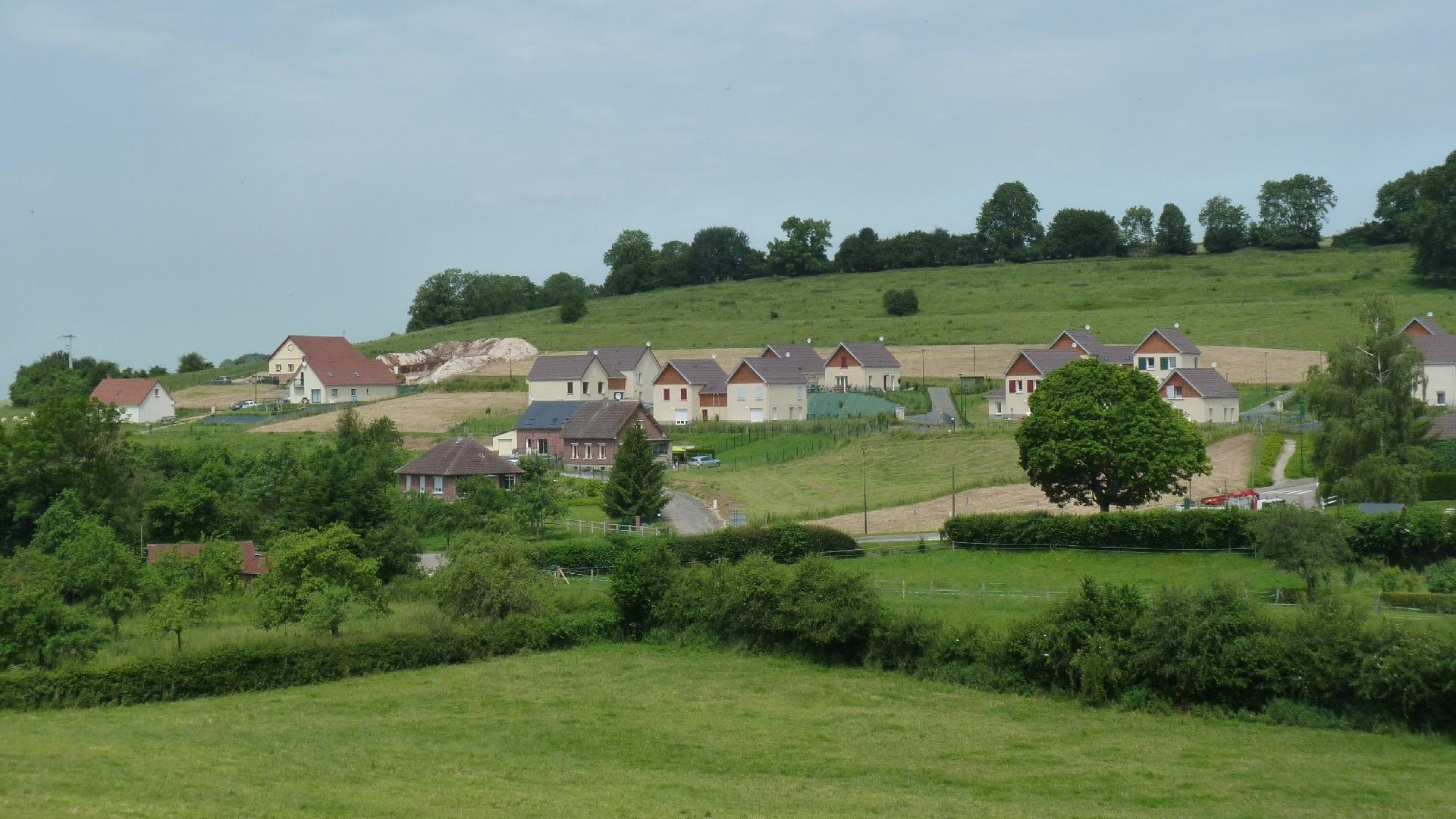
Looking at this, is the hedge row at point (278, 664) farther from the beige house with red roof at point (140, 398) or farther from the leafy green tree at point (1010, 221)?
the leafy green tree at point (1010, 221)

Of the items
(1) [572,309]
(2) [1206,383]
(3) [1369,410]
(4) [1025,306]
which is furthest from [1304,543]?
(1) [572,309]

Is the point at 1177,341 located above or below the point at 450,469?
above

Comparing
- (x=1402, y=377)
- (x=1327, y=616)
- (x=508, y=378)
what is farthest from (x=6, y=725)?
(x=508, y=378)

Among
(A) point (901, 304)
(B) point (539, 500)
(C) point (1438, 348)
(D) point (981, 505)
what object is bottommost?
(D) point (981, 505)

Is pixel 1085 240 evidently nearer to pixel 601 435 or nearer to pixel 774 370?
pixel 774 370

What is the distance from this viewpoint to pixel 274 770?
20.6 meters

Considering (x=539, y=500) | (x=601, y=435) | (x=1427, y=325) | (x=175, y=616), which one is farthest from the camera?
(x=1427, y=325)

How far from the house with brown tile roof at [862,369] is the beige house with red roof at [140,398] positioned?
47.6 m

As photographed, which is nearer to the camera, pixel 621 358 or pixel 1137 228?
pixel 621 358

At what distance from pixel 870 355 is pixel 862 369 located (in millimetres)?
1479

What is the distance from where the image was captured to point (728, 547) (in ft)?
138

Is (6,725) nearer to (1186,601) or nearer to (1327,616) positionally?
(1186,601)

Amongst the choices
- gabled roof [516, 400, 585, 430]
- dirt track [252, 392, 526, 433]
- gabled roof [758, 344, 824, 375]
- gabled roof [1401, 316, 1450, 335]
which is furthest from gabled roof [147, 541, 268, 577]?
gabled roof [1401, 316, 1450, 335]

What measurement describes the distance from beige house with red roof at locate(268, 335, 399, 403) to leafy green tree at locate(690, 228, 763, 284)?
2559 inches
